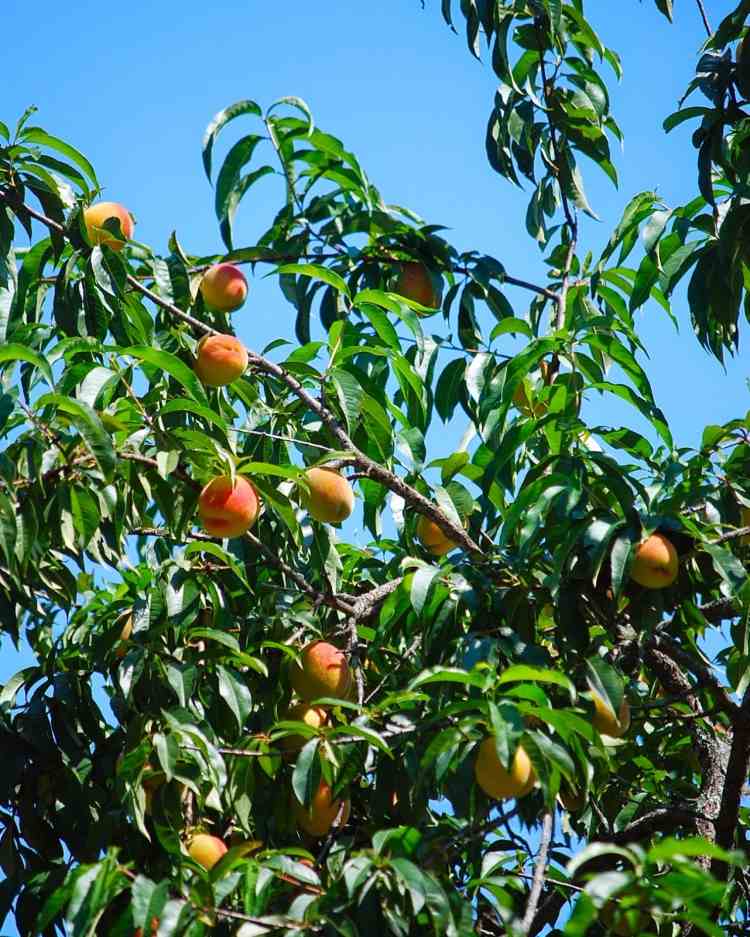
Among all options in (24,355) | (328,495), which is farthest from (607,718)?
(24,355)

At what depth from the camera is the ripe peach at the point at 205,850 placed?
2.32 metres

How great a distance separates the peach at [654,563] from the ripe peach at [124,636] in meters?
0.99

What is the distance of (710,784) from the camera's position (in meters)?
2.86

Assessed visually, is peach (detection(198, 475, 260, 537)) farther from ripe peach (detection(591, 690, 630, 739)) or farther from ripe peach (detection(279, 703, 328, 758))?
ripe peach (detection(591, 690, 630, 739))

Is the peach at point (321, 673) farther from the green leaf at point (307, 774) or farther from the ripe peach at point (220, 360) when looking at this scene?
the ripe peach at point (220, 360)

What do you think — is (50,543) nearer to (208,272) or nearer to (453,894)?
(208,272)

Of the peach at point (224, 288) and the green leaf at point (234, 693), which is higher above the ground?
the peach at point (224, 288)

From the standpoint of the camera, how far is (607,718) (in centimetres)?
230

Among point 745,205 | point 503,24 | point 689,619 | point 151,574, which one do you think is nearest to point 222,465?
point 151,574

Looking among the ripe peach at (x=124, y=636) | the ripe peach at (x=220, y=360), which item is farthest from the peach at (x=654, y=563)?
the ripe peach at (x=124, y=636)

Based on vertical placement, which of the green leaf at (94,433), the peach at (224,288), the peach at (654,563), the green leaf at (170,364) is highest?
the peach at (224,288)

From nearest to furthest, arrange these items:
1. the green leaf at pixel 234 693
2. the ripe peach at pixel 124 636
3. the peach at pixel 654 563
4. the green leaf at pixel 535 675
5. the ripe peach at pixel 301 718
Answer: the green leaf at pixel 535 675 < the peach at pixel 654 563 < the green leaf at pixel 234 693 < the ripe peach at pixel 301 718 < the ripe peach at pixel 124 636

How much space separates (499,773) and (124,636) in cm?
96

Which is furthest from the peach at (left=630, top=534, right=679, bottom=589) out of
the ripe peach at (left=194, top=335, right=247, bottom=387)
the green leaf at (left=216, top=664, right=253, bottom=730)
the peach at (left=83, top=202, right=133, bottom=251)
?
the peach at (left=83, top=202, right=133, bottom=251)
